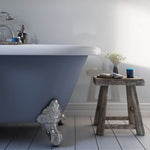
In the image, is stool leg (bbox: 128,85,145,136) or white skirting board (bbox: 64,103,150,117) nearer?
stool leg (bbox: 128,85,145,136)

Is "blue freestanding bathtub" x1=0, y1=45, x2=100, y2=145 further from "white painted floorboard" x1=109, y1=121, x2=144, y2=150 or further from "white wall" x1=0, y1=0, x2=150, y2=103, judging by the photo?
"white wall" x1=0, y1=0, x2=150, y2=103

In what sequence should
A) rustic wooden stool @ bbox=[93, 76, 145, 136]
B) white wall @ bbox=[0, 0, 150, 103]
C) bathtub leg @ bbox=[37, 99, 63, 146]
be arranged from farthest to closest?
white wall @ bbox=[0, 0, 150, 103] < rustic wooden stool @ bbox=[93, 76, 145, 136] < bathtub leg @ bbox=[37, 99, 63, 146]

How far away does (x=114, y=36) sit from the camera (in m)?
2.82

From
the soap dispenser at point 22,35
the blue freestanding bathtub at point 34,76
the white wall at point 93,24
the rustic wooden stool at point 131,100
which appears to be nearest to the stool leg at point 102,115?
the rustic wooden stool at point 131,100

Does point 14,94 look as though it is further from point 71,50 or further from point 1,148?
point 71,50

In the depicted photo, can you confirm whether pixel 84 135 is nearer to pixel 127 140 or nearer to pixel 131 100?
pixel 127 140

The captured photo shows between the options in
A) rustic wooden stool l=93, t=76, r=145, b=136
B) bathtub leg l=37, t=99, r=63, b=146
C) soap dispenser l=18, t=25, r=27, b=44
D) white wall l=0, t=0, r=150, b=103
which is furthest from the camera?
white wall l=0, t=0, r=150, b=103

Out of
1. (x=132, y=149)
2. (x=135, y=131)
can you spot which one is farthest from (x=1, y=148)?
(x=135, y=131)

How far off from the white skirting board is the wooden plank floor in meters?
0.30

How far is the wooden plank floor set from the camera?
6.45ft

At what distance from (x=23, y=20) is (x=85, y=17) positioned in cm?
62

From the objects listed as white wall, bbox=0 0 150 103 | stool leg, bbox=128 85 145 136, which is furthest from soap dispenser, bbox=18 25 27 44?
stool leg, bbox=128 85 145 136

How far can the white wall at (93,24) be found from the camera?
9.19 feet

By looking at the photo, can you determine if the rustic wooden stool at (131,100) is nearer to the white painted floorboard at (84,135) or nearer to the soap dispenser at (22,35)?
the white painted floorboard at (84,135)
